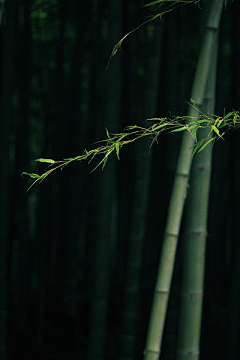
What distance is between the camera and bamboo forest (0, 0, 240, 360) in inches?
60.2

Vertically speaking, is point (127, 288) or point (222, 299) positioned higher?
point (127, 288)

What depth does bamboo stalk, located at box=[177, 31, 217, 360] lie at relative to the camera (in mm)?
1552

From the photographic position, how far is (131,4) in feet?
11.5

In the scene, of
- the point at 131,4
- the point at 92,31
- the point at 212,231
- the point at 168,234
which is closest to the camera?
the point at 168,234

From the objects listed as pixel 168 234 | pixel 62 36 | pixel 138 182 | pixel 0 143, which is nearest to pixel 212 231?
pixel 138 182

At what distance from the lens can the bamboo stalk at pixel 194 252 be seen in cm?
155

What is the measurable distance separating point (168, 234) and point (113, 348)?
8.04 feet

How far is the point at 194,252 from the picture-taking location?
155cm

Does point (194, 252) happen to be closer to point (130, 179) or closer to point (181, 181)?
point (181, 181)

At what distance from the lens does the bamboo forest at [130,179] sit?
153 cm

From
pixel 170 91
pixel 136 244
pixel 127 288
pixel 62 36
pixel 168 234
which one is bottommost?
pixel 127 288

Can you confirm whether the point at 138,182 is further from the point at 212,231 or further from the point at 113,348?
the point at 113,348

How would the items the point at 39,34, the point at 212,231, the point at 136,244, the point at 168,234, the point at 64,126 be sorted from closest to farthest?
the point at 168,234, the point at 136,244, the point at 212,231, the point at 64,126, the point at 39,34

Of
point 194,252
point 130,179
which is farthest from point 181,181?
point 130,179
